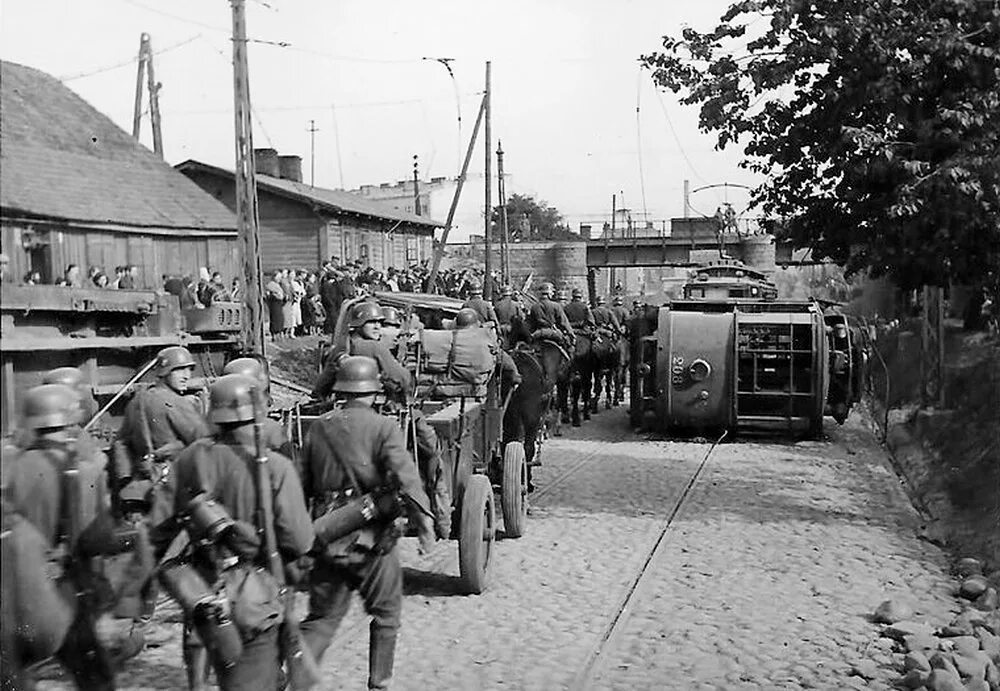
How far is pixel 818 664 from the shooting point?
773 centimetres

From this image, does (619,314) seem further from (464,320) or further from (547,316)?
(464,320)

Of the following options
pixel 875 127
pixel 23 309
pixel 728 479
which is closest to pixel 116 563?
pixel 23 309

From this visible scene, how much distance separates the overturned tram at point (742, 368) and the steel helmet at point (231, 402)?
1244cm

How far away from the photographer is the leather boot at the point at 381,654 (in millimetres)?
6516

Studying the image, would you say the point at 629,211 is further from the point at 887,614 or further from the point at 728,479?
the point at 887,614

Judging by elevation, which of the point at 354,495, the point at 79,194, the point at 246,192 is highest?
the point at 246,192

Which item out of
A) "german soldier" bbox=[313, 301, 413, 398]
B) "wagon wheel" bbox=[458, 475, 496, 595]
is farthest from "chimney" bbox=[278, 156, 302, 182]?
"wagon wheel" bbox=[458, 475, 496, 595]

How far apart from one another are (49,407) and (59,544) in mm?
608

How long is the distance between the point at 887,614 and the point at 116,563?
5624 mm

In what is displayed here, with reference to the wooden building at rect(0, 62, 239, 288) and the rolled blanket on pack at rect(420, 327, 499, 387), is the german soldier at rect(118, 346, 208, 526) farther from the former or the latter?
the rolled blanket on pack at rect(420, 327, 499, 387)

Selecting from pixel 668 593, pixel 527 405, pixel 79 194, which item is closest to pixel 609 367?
pixel 527 405

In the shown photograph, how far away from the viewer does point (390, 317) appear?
10.5 m

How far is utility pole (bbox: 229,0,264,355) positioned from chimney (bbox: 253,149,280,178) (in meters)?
18.2

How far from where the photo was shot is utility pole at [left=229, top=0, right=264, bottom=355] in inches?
458
